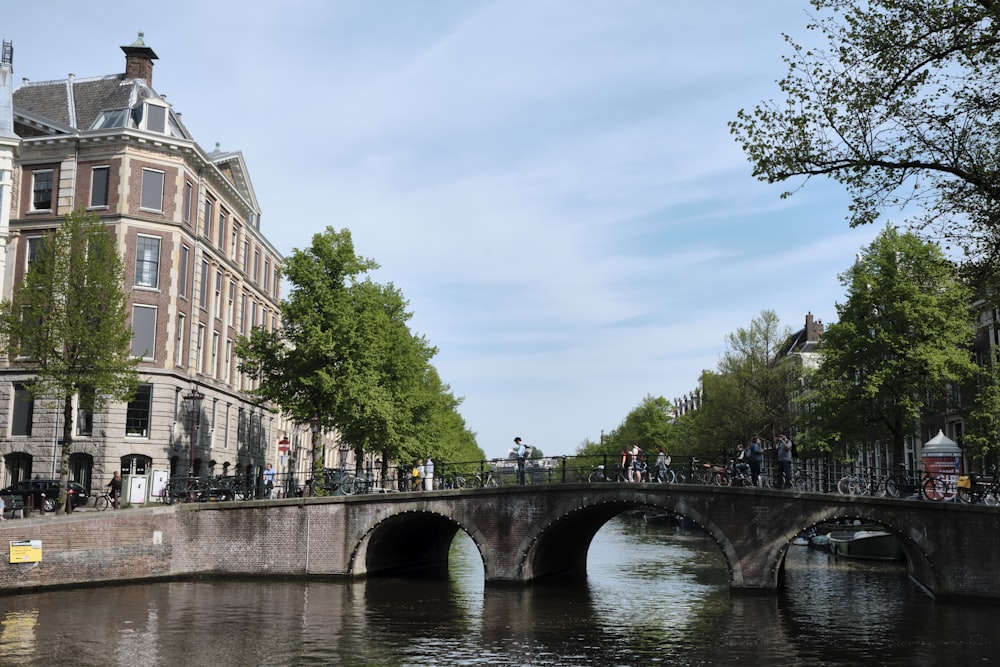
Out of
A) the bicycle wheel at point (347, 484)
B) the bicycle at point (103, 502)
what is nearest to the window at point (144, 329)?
the bicycle at point (103, 502)

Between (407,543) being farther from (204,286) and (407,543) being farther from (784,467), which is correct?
(204,286)

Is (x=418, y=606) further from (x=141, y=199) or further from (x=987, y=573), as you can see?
(x=141, y=199)

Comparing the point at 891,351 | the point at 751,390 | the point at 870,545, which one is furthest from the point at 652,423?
the point at 891,351

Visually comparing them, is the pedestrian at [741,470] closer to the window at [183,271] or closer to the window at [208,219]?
the window at [183,271]

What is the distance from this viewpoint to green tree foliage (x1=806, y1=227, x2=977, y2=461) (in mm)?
40844

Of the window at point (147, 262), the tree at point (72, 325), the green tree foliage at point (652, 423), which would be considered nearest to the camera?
the tree at point (72, 325)

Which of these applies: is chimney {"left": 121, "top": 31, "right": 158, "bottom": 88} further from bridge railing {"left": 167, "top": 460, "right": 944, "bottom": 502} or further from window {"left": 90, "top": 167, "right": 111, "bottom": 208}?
bridge railing {"left": 167, "top": 460, "right": 944, "bottom": 502}

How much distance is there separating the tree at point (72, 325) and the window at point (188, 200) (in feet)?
37.8

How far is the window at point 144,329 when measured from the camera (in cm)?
4534

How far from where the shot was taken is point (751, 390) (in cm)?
5750

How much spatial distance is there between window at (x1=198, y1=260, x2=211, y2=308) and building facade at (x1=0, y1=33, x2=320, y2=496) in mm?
89

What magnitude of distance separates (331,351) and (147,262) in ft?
39.3

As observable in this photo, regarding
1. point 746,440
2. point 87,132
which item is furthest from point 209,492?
point 746,440

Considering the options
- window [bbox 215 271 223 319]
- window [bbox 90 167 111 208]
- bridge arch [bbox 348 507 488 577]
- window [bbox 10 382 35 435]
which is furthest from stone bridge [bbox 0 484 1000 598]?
window [bbox 215 271 223 319]
